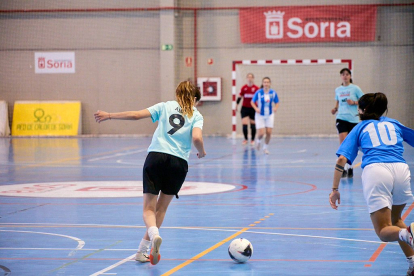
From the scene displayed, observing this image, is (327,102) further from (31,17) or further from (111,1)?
(31,17)

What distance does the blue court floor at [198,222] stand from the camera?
6195 mm

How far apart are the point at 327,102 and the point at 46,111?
39.1 ft

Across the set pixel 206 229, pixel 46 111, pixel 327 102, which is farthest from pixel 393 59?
pixel 206 229

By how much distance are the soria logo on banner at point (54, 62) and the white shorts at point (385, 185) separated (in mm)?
25157

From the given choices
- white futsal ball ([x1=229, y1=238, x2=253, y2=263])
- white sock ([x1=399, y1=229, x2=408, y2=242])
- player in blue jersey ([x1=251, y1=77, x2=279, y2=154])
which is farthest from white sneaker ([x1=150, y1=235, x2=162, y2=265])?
player in blue jersey ([x1=251, y1=77, x2=279, y2=154])

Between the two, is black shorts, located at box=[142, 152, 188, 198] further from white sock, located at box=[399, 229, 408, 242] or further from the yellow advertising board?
the yellow advertising board

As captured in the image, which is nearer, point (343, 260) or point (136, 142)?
point (343, 260)

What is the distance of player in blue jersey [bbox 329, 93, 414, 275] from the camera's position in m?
5.56

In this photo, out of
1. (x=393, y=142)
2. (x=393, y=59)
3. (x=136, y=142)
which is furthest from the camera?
(x=393, y=59)

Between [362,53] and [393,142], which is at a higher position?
[362,53]

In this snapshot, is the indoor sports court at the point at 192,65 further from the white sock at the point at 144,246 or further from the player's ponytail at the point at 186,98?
the white sock at the point at 144,246

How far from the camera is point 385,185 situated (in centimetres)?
555

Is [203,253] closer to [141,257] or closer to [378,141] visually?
[141,257]

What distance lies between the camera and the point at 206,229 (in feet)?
26.6
